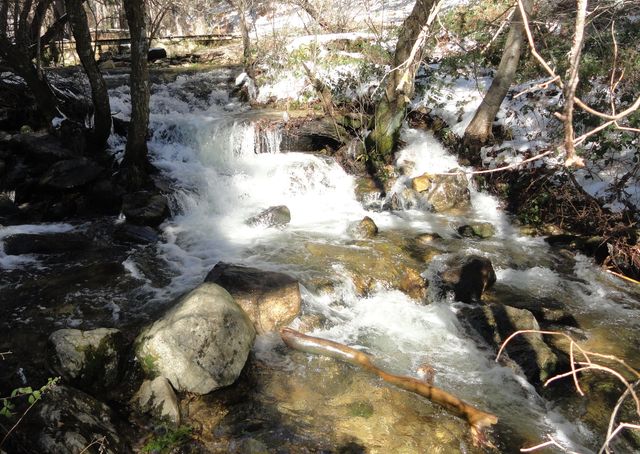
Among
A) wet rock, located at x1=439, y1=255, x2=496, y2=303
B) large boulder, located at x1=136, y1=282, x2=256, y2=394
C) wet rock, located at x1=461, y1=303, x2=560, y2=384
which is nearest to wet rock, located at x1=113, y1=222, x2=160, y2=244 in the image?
large boulder, located at x1=136, y1=282, x2=256, y2=394

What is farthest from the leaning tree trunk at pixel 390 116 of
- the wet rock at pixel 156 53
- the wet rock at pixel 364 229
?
the wet rock at pixel 156 53

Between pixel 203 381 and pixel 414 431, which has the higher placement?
pixel 203 381

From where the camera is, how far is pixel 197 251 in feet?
23.1

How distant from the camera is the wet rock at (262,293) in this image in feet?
16.2

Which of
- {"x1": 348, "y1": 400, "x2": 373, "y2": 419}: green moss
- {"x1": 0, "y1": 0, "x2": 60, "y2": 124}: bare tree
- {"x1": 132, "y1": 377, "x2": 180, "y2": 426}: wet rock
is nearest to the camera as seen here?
{"x1": 132, "y1": 377, "x2": 180, "y2": 426}: wet rock

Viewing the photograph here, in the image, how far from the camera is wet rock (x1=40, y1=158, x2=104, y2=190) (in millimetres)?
7742

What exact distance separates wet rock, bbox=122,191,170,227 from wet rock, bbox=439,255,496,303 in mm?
5144

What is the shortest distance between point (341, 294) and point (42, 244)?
490 cm

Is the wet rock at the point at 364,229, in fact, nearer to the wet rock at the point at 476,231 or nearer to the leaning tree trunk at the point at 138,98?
the wet rock at the point at 476,231

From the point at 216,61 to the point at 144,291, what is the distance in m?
13.3

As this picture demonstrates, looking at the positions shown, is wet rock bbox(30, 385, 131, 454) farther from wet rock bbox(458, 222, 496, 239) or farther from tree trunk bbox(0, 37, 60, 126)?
tree trunk bbox(0, 37, 60, 126)

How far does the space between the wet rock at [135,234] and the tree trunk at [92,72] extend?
8.80 feet

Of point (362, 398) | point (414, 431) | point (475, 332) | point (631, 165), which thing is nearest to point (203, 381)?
point (362, 398)

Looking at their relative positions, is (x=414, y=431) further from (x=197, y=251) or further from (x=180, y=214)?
(x=180, y=214)
